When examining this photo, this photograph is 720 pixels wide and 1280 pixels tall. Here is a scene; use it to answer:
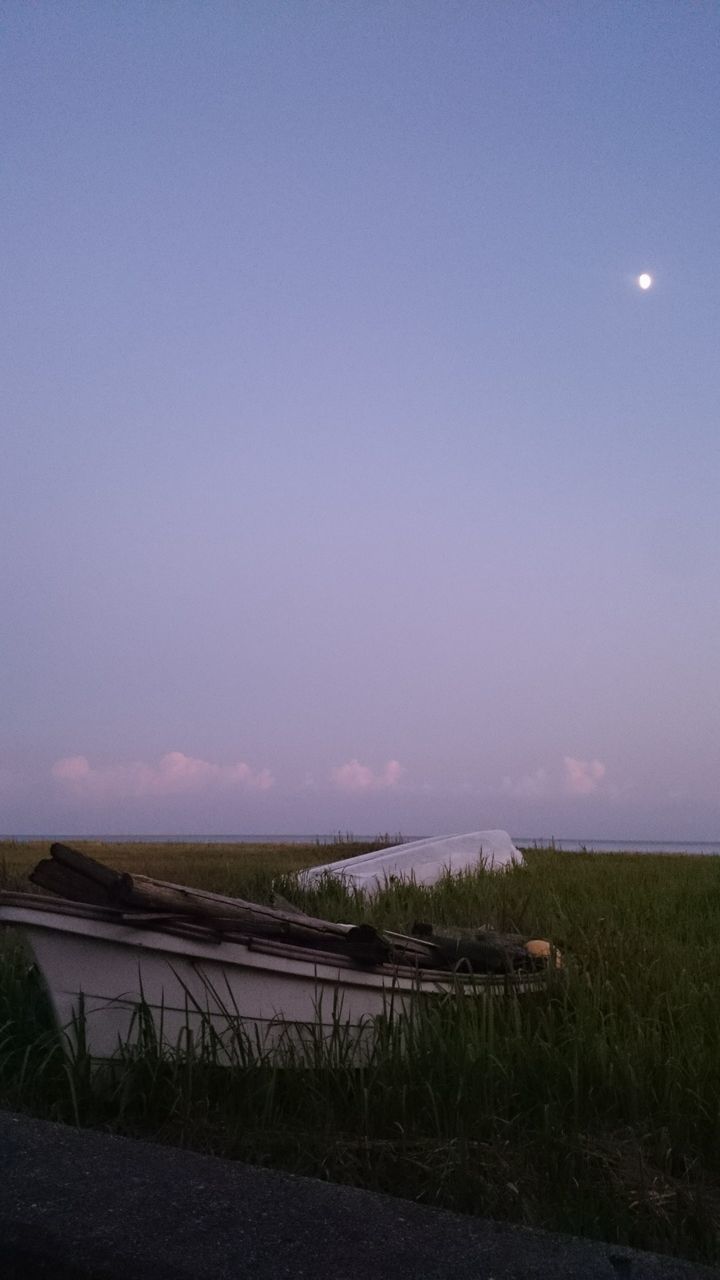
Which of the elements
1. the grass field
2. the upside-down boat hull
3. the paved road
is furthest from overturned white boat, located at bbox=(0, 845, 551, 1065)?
the paved road

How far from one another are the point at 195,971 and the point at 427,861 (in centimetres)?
1067

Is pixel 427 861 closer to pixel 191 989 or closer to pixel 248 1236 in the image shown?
pixel 191 989

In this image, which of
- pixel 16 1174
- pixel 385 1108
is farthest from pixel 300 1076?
pixel 16 1174

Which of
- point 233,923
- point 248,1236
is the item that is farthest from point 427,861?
point 248,1236

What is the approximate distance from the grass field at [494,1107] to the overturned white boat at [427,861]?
6425 mm

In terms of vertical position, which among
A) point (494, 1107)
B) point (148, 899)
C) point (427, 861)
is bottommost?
point (494, 1107)

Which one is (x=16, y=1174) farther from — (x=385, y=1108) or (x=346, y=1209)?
(x=385, y=1108)

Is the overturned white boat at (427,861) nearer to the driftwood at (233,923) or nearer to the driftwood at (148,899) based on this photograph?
the driftwood at (233,923)

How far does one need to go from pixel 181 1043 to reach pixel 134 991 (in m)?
0.32

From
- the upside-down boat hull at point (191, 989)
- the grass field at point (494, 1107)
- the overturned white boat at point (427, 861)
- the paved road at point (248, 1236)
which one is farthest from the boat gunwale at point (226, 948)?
the overturned white boat at point (427, 861)

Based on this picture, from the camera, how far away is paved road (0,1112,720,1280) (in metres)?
2.42

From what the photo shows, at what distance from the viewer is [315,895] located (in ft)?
34.8

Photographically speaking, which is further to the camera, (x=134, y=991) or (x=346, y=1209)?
(x=134, y=991)

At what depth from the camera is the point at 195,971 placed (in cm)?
432
